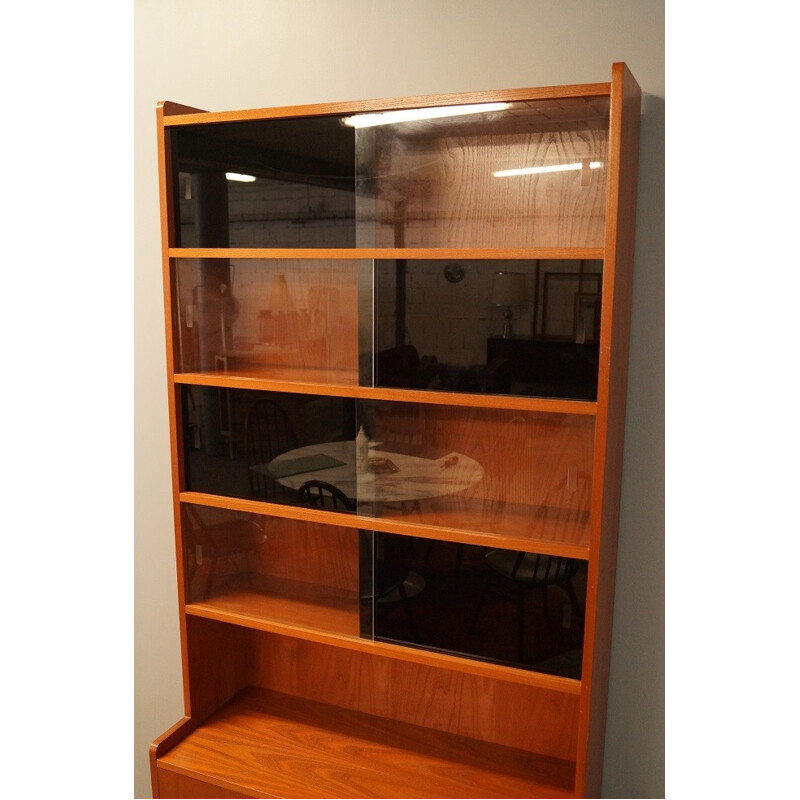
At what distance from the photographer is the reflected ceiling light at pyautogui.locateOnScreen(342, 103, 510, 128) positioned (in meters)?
1.56

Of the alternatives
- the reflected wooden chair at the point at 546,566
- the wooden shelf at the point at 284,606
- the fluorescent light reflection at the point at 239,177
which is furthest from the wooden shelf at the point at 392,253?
the wooden shelf at the point at 284,606

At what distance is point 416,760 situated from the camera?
6.32ft

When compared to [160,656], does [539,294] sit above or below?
above

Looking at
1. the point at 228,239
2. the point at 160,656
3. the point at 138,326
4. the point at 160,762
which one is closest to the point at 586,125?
the point at 228,239

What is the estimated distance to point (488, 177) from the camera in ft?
5.46

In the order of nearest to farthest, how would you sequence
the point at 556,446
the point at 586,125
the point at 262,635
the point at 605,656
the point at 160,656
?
1. the point at 586,125
2. the point at 556,446
3. the point at 605,656
4. the point at 262,635
5. the point at 160,656

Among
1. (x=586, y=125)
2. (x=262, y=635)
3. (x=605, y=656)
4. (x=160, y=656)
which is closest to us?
(x=586, y=125)

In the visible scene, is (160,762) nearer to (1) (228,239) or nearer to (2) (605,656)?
(2) (605,656)

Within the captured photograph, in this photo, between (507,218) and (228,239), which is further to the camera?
(228,239)

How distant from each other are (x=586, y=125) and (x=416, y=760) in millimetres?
1574

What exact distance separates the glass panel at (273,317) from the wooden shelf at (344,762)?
3.23ft

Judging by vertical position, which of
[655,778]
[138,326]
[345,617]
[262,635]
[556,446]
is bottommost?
[655,778]

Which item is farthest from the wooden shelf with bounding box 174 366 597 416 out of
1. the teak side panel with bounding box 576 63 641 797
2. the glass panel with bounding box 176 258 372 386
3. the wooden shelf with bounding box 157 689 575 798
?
the wooden shelf with bounding box 157 689 575 798

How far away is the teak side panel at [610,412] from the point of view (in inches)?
57.4
